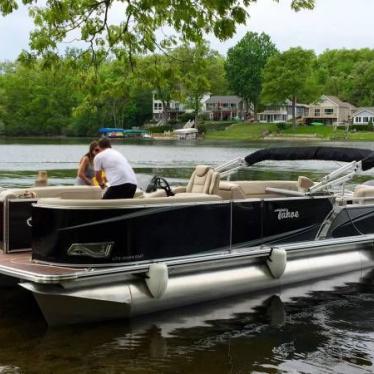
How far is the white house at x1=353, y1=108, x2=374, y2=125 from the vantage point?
10875 cm

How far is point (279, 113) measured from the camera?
115m

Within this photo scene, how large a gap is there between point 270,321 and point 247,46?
352 ft

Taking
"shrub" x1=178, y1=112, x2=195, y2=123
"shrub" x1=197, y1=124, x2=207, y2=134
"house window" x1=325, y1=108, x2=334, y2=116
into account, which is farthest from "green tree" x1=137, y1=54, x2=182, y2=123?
"house window" x1=325, y1=108, x2=334, y2=116

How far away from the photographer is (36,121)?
357ft

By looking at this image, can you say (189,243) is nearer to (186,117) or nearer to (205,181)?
(205,181)

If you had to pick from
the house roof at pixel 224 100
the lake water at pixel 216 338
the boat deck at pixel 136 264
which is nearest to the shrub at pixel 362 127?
the house roof at pixel 224 100

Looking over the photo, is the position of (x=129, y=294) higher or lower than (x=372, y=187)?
lower

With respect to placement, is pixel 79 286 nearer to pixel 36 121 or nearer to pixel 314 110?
pixel 36 121

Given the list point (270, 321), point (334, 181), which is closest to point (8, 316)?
point (270, 321)

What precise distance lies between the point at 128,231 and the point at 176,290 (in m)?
1.08

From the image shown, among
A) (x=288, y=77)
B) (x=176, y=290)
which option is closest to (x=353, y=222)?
(x=176, y=290)

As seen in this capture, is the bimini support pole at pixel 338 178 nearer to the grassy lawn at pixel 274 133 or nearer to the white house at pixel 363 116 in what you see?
the grassy lawn at pixel 274 133

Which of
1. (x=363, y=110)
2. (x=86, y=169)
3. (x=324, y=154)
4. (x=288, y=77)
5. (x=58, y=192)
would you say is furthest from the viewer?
(x=363, y=110)

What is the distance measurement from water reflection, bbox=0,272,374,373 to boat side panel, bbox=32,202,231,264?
0.84m
